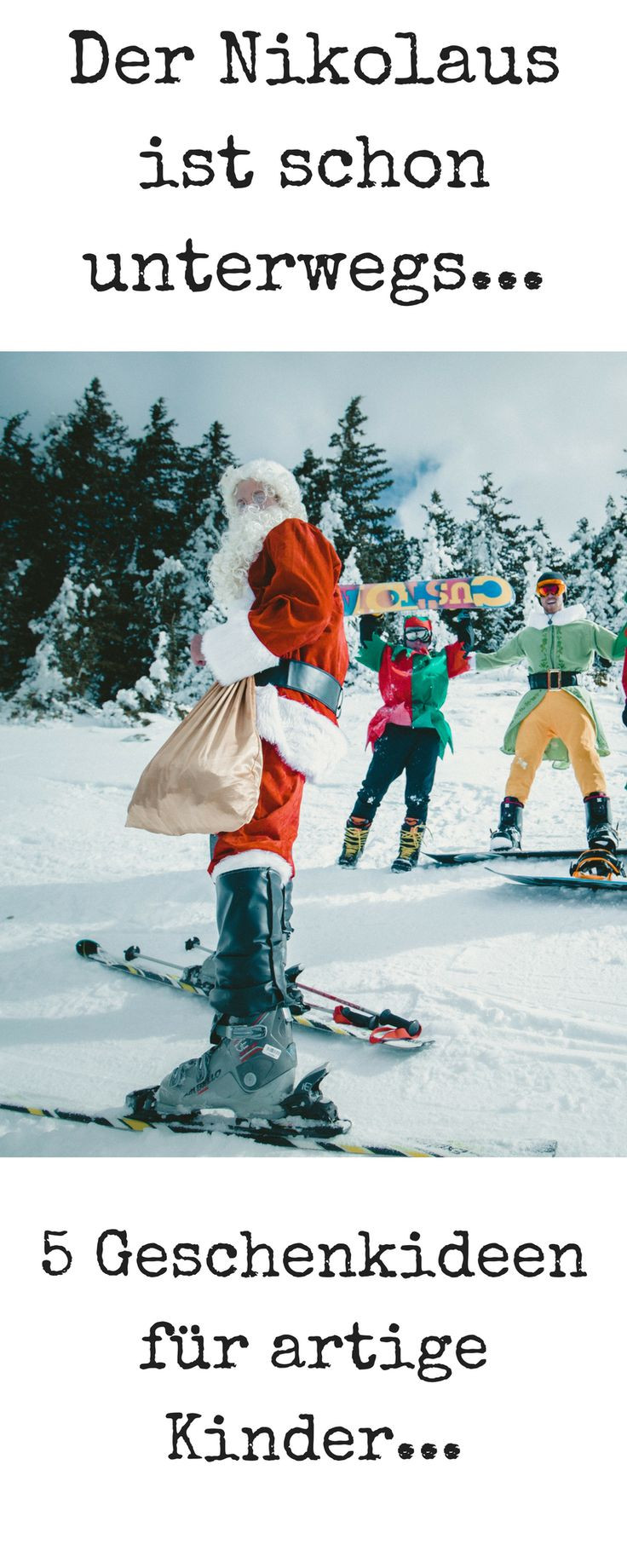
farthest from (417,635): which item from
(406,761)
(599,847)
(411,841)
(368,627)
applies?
(599,847)

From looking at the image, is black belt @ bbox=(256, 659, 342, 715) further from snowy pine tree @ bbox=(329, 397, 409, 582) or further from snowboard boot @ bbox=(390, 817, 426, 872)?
snowy pine tree @ bbox=(329, 397, 409, 582)

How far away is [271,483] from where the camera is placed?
240cm

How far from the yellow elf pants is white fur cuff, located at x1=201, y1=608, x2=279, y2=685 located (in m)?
2.92

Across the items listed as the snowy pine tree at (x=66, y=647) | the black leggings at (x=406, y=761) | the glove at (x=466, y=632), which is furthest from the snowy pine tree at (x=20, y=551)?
the glove at (x=466, y=632)

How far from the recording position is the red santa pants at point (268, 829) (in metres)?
1.99

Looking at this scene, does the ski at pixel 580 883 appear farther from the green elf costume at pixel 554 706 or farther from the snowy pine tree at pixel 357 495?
the snowy pine tree at pixel 357 495

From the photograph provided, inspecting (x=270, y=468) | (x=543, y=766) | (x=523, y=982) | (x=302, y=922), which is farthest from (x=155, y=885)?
(x=543, y=766)

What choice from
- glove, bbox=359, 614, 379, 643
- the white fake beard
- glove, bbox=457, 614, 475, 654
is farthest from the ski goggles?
the white fake beard

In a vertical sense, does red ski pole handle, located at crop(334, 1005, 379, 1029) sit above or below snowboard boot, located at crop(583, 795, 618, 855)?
below

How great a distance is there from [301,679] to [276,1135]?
50.8 inches

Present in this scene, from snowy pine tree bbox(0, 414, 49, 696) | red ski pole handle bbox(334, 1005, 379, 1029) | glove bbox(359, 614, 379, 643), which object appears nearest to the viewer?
red ski pole handle bbox(334, 1005, 379, 1029)

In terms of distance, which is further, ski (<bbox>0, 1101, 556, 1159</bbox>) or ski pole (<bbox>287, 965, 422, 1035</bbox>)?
ski pole (<bbox>287, 965, 422, 1035</bbox>)

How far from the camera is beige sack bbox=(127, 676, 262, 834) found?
1.86 m

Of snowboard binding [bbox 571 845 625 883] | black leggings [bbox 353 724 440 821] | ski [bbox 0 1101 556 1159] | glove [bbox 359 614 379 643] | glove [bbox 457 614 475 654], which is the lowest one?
ski [bbox 0 1101 556 1159]
